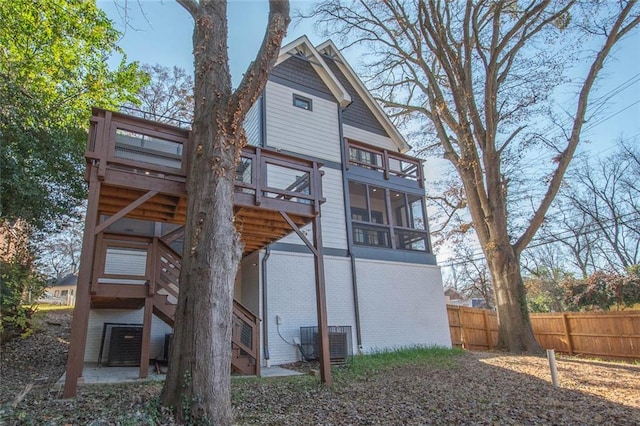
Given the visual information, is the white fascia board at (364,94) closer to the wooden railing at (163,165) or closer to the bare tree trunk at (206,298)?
the wooden railing at (163,165)

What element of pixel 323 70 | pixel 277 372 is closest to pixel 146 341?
pixel 277 372

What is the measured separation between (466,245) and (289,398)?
1951 cm

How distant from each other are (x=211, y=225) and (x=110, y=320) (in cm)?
613

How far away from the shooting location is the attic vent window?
39.5 feet

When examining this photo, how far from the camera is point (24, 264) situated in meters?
9.54

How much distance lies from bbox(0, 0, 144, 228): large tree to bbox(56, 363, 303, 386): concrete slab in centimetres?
465

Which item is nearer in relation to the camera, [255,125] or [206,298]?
[206,298]

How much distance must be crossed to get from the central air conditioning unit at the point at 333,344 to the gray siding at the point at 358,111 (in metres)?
7.45

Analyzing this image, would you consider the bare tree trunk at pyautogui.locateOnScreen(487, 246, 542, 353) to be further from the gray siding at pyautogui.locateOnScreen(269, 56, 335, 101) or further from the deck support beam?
the deck support beam

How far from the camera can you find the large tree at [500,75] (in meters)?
11.5

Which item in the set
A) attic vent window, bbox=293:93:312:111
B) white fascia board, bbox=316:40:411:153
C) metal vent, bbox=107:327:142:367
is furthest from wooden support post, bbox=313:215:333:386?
white fascia board, bbox=316:40:411:153

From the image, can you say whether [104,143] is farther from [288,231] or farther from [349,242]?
[349,242]

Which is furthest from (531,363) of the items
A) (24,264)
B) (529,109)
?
(24,264)

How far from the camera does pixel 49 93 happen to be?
448 inches
